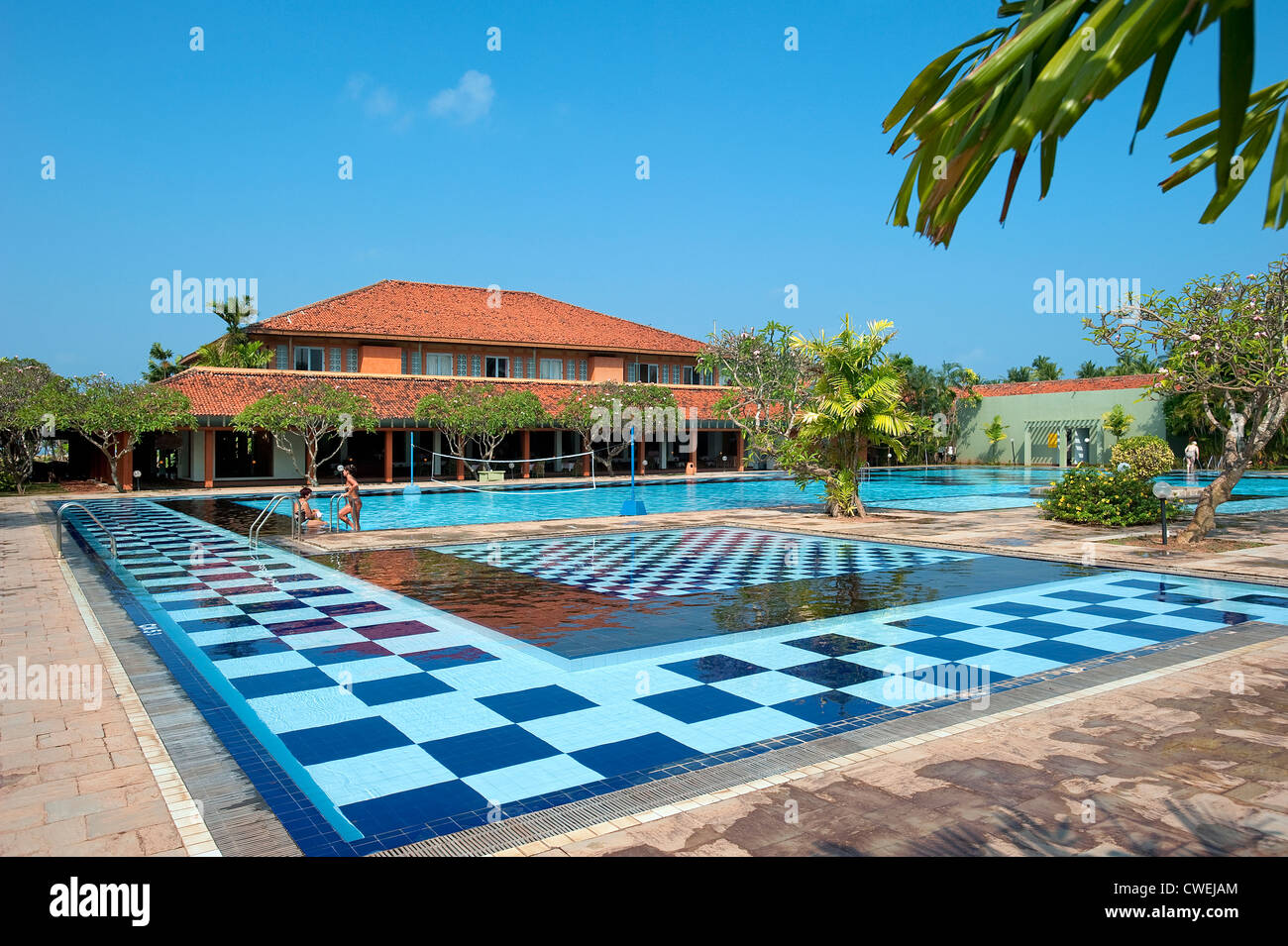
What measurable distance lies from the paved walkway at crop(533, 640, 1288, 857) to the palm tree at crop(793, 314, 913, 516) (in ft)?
41.1

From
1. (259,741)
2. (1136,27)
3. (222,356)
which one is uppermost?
(222,356)

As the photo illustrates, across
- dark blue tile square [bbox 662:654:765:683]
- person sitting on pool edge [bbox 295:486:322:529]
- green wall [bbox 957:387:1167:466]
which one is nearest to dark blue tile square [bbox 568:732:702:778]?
dark blue tile square [bbox 662:654:765:683]

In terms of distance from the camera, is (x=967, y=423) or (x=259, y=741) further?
(x=967, y=423)

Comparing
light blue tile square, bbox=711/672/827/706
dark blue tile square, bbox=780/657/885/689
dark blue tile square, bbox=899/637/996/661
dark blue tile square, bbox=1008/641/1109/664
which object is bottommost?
light blue tile square, bbox=711/672/827/706

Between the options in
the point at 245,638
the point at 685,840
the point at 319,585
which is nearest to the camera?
the point at 685,840

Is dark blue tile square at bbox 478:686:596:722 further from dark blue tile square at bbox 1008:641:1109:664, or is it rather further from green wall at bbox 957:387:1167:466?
green wall at bbox 957:387:1167:466

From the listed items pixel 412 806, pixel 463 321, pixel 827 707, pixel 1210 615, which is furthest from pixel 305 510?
pixel 463 321

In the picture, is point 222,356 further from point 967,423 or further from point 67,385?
point 967,423

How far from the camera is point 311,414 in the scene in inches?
1147

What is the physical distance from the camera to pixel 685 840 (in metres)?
3.98

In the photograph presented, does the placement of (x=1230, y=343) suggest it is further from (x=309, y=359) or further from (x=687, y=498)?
(x=309, y=359)

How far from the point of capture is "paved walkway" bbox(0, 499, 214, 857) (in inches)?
158
